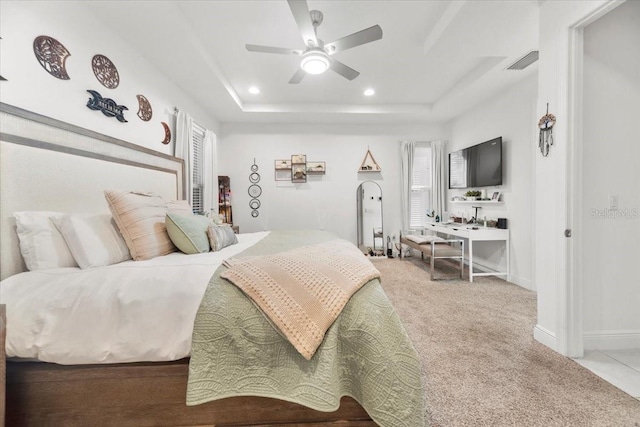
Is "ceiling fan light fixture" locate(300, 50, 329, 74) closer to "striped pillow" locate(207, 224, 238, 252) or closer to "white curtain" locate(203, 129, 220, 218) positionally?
"striped pillow" locate(207, 224, 238, 252)

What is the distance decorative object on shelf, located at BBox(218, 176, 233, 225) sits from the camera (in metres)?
4.34

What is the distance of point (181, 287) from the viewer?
3.38ft

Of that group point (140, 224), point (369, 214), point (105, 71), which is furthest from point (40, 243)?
point (369, 214)

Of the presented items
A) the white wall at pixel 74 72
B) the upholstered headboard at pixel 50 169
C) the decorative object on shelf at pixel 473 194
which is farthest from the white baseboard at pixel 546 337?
the white wall at pixel 74 72

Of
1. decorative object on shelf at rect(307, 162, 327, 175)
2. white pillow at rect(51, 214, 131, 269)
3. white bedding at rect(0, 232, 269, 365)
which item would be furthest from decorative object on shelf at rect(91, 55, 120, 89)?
decorative object on shelf at rect(307, 162, 327, 175)

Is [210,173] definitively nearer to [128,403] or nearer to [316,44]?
[316,44]

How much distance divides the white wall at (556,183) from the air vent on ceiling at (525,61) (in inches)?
36.1

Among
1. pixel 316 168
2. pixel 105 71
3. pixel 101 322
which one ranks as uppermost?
pixel 105 71

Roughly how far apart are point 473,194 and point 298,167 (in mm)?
2985

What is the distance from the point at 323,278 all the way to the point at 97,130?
2.19 meters

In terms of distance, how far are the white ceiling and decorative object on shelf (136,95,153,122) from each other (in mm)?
460

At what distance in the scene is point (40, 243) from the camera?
4.16 ft

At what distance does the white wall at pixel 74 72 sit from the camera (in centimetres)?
139

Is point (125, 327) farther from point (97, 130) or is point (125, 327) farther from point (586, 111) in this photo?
point (586, 111)
